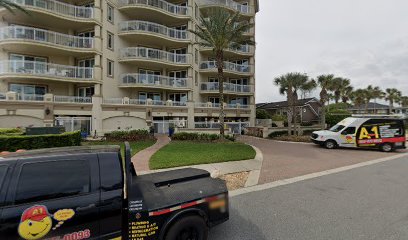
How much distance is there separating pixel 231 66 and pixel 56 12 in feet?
68.6

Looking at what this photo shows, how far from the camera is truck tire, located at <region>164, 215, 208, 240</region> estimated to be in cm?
364

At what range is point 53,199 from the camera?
3.07 metres

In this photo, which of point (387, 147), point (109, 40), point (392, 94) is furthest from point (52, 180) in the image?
point (392, 94)

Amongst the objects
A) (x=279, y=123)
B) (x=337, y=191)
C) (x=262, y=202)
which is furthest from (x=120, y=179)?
(x=279, y=123)

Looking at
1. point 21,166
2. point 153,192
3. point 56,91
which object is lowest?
point 153,192

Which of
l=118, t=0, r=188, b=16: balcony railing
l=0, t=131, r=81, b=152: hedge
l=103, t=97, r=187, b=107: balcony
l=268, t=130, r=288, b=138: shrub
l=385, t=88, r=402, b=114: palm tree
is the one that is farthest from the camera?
l=385, t=88, r=402, b=114: palm tree

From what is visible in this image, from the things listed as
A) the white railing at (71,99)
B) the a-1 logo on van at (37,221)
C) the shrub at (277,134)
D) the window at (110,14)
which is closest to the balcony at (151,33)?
the window at (110,14)

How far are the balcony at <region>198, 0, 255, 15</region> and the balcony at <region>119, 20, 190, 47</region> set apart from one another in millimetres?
6797

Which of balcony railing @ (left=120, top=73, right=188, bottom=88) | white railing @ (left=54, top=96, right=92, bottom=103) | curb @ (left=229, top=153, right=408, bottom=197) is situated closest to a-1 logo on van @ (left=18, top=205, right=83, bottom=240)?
curb @ (left=229, top=153, right=408, bottom=197)

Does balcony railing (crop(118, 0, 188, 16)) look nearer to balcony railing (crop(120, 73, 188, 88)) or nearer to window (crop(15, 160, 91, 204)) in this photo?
balcony railing (crop(120, 73, 188, 88))

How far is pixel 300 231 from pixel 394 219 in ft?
8.45

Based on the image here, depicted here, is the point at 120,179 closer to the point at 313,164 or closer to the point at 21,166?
the point at 21,166

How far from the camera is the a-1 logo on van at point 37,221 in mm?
2822

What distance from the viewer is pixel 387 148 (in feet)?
54.8
